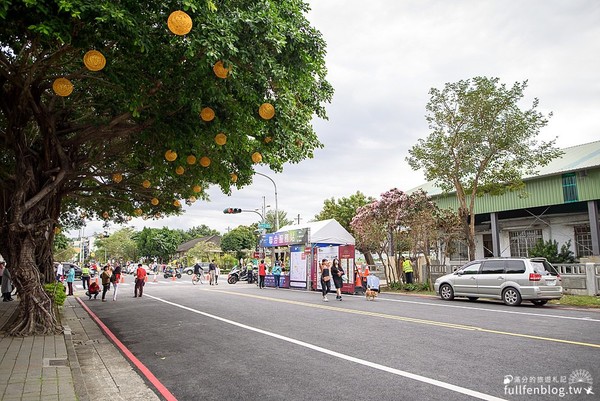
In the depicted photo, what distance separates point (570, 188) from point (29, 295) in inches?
991

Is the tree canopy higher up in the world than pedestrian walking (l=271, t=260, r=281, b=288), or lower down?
higher up

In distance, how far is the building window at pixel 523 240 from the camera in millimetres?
28525

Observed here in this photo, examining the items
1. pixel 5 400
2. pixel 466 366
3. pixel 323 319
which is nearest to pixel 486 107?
pixel 323 319

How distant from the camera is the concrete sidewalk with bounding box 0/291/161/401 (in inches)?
221

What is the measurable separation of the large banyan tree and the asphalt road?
3.99 metres

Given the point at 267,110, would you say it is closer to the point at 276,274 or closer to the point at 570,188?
the point at 276,274

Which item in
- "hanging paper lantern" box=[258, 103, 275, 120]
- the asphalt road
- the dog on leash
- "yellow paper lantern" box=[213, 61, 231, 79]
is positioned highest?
"yellow paper lantern" box=[213, 61, 231, 79]

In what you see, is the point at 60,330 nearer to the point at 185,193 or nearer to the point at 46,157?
the point at 46,157

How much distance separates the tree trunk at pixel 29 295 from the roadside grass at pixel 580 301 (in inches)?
649

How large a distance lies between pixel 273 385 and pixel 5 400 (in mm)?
3186

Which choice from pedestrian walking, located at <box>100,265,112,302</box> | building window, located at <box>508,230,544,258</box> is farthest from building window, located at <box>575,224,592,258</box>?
pedestrian walking, located at <box>100,265,112,302</box>

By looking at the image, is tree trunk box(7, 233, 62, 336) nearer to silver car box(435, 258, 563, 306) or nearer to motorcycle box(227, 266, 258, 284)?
silver car box(435, 258, 563, 306)

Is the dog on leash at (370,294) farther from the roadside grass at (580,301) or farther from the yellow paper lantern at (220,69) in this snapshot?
the yellow paper lantern at (220,69)

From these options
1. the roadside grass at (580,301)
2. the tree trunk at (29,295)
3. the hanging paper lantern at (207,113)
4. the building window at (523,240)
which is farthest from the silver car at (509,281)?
the tree trunk at (29,295)
